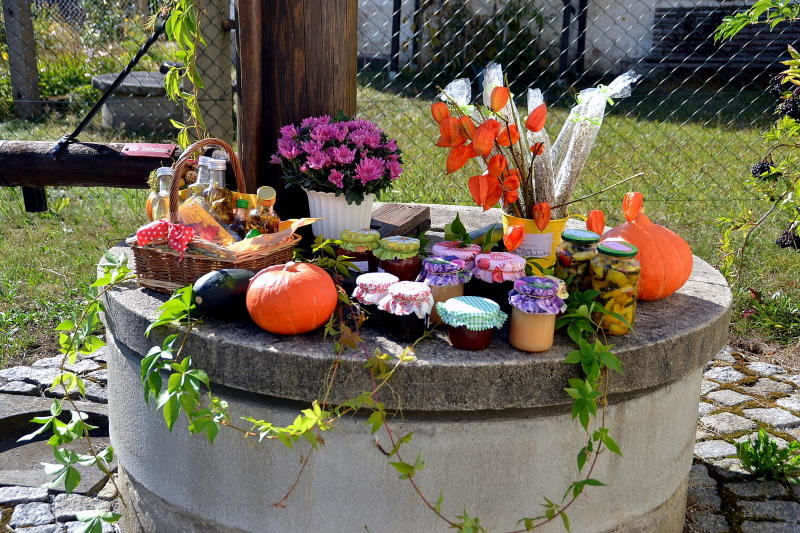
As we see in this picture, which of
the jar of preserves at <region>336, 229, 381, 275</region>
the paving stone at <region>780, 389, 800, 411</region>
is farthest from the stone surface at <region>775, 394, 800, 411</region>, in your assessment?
the jar of preserves at <region>336, 229, 381, 275</region>

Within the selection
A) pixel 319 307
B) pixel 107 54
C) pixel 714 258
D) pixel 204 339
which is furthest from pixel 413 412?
pixel 107 54

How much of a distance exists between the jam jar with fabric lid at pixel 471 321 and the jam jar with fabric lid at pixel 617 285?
0.30 metres

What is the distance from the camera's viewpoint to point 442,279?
2.17 meters

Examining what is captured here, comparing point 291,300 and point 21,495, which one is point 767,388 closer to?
point 291,300

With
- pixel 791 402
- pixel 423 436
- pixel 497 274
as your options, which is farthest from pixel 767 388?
pixel 423 436

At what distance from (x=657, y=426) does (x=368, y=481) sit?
2.67 feet

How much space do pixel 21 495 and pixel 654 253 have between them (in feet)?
6.99

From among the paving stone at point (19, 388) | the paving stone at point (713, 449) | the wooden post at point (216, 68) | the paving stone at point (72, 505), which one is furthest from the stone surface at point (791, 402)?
the wooden post at point (216, 68)

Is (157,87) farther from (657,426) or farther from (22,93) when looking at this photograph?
(657,426)

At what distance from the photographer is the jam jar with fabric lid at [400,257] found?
231 centimetres

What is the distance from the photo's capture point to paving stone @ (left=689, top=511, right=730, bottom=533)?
2660 millimetres

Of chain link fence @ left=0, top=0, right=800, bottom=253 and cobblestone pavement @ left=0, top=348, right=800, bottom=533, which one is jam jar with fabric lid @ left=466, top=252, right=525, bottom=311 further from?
chain link fence @ left=0, top=0, right=800, bottom=253

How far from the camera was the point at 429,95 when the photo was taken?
9.70 metres

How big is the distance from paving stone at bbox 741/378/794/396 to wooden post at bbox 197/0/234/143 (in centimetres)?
328
